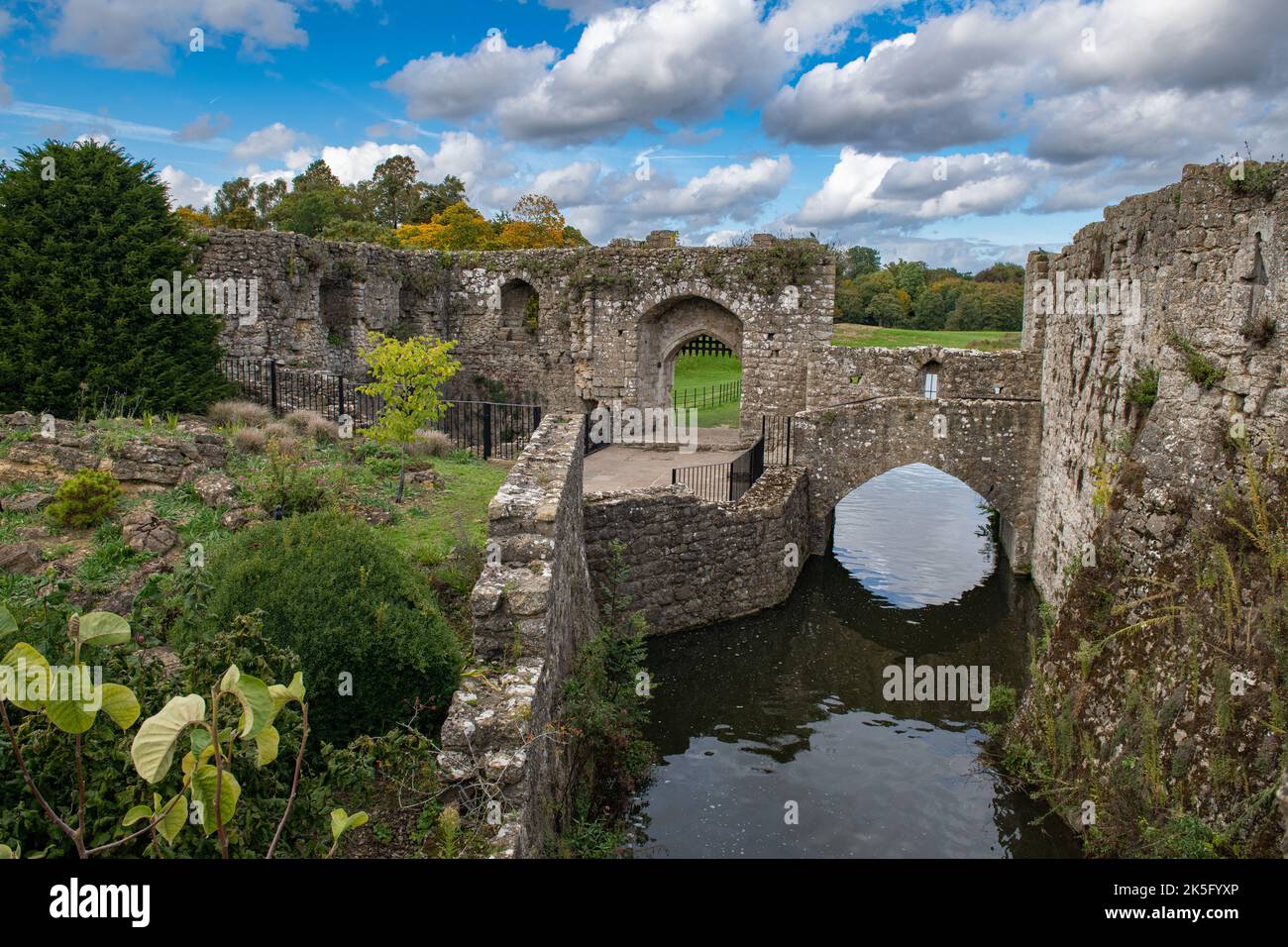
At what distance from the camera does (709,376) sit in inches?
1528

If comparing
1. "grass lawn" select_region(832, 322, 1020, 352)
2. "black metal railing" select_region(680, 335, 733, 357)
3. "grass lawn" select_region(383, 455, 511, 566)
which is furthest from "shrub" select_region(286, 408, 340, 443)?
"grass lawn" select_region(832, 322, 1020, 352)

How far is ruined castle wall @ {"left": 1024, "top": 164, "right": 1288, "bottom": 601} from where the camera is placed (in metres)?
7.05

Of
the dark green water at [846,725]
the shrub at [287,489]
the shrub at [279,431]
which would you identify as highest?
the shrub at [279,431]


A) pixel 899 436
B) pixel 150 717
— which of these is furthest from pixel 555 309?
pixel 150 717

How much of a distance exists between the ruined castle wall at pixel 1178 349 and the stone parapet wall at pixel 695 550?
13.9ft

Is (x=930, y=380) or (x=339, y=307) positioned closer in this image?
(x=930, y=380)

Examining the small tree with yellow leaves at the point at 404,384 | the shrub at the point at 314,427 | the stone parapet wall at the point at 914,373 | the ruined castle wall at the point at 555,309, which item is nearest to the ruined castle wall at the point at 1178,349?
the stone parapet wall at the point at 914,373

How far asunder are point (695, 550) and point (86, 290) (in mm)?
8827

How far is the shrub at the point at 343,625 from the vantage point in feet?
18.2

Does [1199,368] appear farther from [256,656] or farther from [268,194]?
[268,194]

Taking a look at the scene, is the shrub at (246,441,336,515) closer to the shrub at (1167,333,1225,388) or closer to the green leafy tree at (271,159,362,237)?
the shrub at (1167,333,1225,388)

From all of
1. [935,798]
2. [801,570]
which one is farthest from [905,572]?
[935,798]

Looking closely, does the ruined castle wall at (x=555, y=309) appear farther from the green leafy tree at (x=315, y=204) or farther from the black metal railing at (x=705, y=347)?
the green leafy tree at (x=315, y=204)
